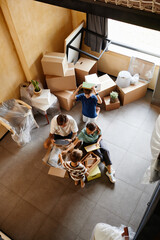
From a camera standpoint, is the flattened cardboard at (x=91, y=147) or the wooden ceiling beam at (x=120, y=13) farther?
the flattened cardboard at (x=91, y=147)

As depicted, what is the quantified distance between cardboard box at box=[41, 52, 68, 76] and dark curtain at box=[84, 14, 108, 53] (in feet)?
2.71

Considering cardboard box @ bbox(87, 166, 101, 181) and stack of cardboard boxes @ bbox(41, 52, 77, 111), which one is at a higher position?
stack of cardboard boxes @ bbox(41, 52, 77, 111)

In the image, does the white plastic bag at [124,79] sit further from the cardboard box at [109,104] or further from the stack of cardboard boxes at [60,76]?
the stack of cardboard boxes at [60,76]

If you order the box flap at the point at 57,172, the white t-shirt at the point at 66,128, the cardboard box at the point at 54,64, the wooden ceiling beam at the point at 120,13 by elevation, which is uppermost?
the wooden ceiling beam at the point at 120,13

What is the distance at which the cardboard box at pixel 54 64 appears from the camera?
4.08m

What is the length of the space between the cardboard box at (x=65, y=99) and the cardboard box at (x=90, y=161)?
1299 millimetres

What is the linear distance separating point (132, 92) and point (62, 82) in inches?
55.7

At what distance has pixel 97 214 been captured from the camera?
334 cm

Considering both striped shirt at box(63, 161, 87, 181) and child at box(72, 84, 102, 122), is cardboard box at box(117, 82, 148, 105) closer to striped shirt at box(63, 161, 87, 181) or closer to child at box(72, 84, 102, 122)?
child at box(72, 84, 102, 122)

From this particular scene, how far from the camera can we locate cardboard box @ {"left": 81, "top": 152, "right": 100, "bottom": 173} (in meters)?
3.49

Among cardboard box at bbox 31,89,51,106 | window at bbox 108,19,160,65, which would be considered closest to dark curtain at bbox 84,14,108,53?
window at bbox 108,19,160,65

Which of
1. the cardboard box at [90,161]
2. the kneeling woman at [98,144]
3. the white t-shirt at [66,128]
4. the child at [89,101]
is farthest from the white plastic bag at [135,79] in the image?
the cardboard box at [90,161]

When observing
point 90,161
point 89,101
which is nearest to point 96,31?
point 89,101

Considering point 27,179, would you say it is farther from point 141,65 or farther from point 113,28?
point 113,28
